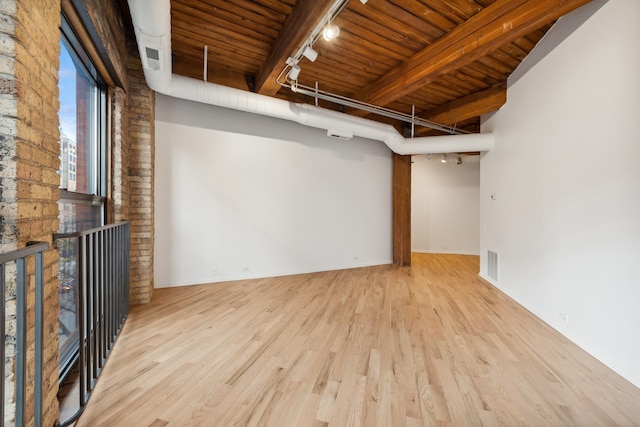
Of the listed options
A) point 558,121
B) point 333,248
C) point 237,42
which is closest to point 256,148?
point 237,42

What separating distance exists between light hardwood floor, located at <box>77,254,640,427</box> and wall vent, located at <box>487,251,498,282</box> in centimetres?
97

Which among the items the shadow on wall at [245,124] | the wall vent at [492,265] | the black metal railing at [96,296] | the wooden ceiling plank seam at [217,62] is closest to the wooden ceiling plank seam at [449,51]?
the shadow on wall at [245,124]

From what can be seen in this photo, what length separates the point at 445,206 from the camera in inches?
321

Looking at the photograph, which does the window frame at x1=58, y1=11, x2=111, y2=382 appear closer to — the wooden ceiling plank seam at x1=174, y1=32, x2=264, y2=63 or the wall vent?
the wooden ceiling plank seam at x1=174, y1=32, x2=264, y2=63

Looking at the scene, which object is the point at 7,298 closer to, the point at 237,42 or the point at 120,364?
the point at 120,364

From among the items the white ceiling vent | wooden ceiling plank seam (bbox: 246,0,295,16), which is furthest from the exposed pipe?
wooden ceiling plank seam (bbox: 246,0,295,16)

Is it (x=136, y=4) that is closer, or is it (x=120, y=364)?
(x=136, y=4)

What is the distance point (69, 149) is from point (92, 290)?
46.0 inches

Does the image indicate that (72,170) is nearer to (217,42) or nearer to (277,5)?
(217,42)

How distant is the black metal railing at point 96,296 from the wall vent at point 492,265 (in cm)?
525

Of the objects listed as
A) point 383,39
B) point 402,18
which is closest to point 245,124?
point 383,39

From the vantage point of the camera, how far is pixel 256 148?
4.63m

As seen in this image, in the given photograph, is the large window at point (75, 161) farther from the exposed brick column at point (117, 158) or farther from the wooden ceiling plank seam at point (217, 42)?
the wooden ceiling plank seam at point (217, 42)

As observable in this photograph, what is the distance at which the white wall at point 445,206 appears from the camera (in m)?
7.98
